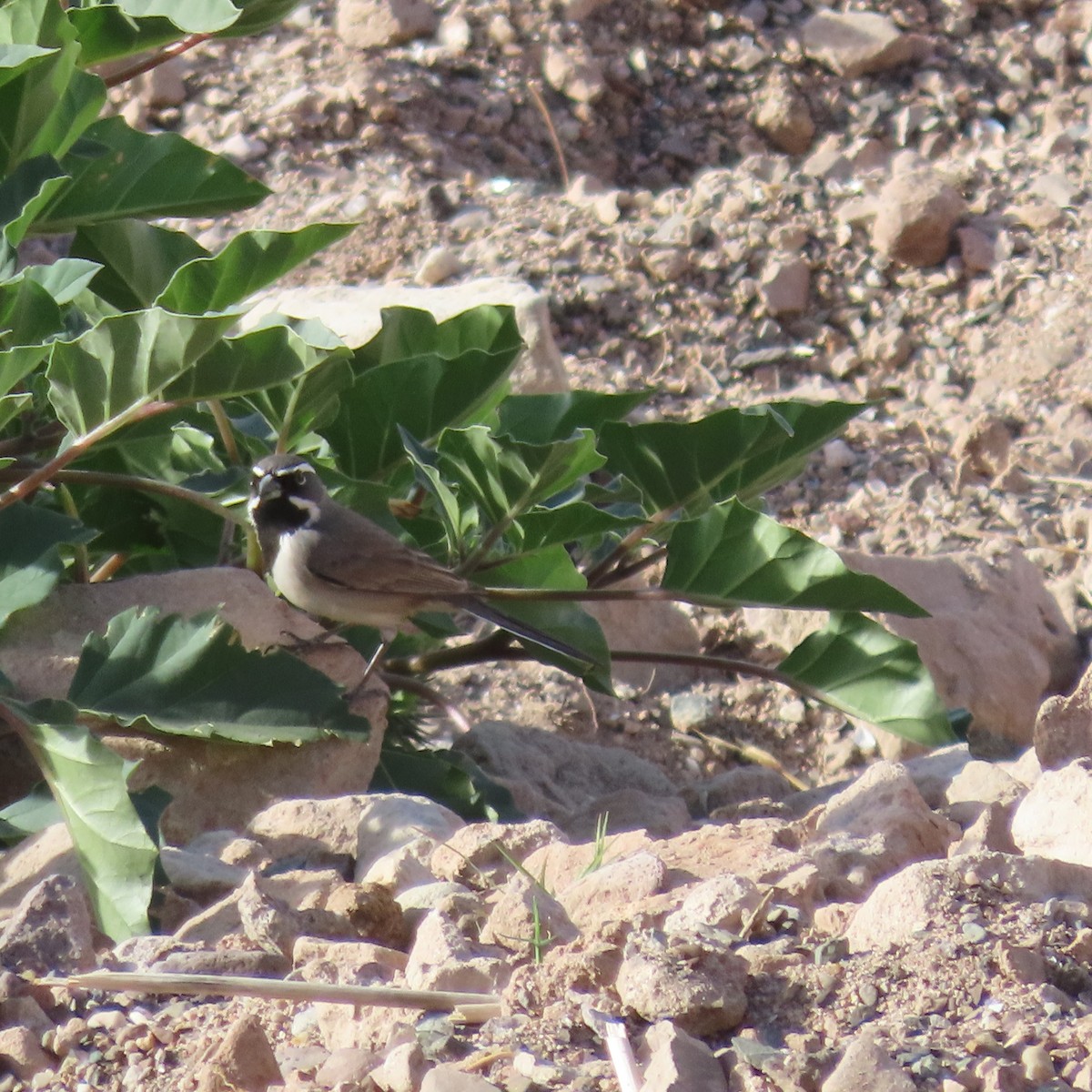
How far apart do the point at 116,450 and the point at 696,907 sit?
2596mm

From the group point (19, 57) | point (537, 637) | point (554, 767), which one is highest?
point (19, 57)

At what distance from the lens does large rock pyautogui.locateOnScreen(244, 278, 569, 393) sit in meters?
6.27

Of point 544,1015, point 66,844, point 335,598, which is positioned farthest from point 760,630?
point 544,1015

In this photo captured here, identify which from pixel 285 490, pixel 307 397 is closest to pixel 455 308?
pixel 285 490

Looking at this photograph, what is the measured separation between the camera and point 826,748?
5730mm

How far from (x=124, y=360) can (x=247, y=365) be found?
0.28 metres

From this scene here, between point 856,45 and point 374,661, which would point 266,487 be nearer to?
point 374,661

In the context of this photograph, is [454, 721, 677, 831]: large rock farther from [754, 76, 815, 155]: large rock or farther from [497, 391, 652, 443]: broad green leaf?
[754, 76, 815, 155]: large rock

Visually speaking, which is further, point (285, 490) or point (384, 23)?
point (384, 23)

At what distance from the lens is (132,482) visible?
417 centimetres

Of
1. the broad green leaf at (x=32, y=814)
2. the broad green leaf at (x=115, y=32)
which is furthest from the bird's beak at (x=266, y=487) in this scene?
the broad green leaf at (x=115, y=32)

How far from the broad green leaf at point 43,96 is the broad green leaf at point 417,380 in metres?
1.03

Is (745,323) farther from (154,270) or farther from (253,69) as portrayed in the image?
(154,270)

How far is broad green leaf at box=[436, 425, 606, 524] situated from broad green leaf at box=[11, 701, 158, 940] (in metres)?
1.10
